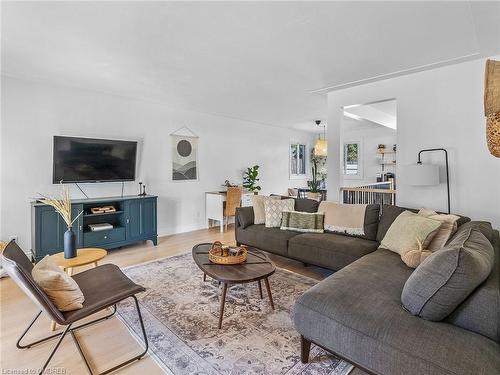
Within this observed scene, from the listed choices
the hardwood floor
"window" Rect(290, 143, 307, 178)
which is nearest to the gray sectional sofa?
the hardwood floor

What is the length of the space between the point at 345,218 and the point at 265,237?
105 centimetres

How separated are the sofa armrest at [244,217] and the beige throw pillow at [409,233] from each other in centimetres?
189

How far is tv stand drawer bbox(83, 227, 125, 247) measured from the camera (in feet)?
12.9

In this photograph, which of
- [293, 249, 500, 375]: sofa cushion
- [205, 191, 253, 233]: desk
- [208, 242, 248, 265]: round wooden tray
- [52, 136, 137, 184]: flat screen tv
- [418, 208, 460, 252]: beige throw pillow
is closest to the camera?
[293, 249, 500, 375]: sofa cushion

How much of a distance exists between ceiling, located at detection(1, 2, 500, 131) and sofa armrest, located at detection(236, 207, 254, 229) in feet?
6.00

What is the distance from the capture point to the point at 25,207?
3803mm

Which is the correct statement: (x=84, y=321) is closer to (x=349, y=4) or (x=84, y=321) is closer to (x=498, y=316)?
(x=498, y=316)

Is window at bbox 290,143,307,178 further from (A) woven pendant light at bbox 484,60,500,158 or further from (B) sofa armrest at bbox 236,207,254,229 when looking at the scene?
(A) woven pendant light at bbox 484,60,500,158

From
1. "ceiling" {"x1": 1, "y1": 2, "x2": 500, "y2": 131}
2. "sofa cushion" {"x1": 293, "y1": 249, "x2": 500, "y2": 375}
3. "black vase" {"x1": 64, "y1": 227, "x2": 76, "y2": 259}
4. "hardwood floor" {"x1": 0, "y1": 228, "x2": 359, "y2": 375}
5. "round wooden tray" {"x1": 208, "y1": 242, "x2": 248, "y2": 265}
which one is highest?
"ceiling" {"x1": 1, "y1": 2, "x2": 500, "y2": 131}

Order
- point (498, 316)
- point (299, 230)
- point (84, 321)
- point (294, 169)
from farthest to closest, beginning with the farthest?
point (294, 169) < point (299, 230) < point (84, 321) < point (498, 316)

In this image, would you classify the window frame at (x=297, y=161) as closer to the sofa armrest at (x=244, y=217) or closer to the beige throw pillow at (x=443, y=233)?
the sofa armrest at (x=244, y=217)

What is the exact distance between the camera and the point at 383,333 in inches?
54.7

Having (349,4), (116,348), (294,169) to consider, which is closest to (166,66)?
(349,4)

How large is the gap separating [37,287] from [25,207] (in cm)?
295
